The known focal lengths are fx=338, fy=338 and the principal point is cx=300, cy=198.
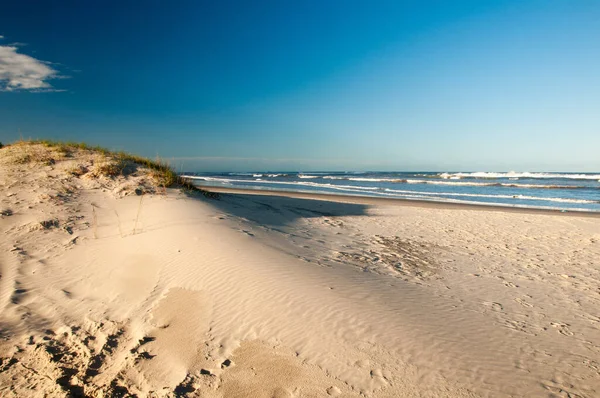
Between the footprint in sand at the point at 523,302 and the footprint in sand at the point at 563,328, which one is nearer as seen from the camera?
the footprint in sand at the point at 563,328

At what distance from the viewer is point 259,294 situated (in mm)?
4797

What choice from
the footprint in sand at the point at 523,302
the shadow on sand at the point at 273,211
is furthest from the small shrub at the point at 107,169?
the footprint in sand at the point at 523,302

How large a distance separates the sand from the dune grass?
68 cm

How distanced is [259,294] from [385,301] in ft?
5.98

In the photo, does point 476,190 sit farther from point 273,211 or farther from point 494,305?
point 494,305

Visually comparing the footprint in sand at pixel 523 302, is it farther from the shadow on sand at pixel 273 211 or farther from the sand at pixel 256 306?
the shadow on sand at pixel 273 211

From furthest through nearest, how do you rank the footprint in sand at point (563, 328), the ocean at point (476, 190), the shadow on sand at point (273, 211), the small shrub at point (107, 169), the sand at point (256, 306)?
the ocean at point (476, 190)
the small shrub at point (107, 169)
the shadow on sand at point (273, 211)
the footprint in sand at point (563, 328)
the sand at point (256, 306)

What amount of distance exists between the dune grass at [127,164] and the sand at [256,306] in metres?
0.68

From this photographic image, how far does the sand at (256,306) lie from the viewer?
335cm

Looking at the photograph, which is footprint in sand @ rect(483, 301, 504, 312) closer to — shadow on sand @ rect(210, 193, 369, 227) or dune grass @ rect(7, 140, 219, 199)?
shadow on sand @ rect(210, 193, 369, 227)

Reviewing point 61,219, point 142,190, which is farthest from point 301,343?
point 142,190

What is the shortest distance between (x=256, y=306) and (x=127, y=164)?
7703mm

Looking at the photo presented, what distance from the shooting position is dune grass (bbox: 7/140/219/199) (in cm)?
958

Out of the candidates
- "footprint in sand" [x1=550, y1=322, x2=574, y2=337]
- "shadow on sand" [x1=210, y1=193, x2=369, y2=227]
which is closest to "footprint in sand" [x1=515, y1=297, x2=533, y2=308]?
"footprint in sand" [x1=550, y1=322, x2=574, y2=337]
